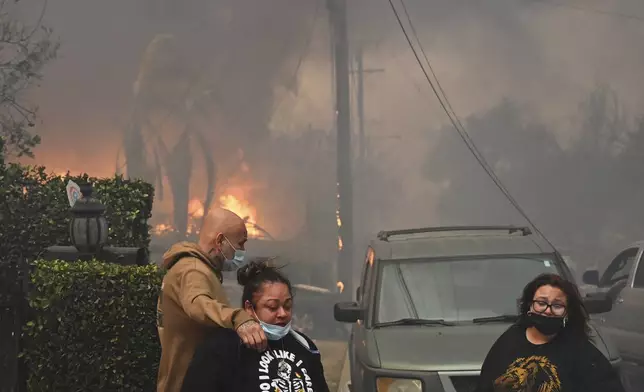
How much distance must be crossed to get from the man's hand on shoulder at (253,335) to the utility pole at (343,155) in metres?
18.5

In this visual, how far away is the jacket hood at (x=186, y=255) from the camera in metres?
2.88

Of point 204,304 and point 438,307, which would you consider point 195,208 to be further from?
point 204,304

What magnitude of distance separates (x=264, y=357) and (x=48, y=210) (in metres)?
4.69

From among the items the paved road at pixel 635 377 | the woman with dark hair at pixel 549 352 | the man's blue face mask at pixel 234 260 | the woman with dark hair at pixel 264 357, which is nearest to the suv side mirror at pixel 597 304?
the woman with dark hair at pixel 549 352

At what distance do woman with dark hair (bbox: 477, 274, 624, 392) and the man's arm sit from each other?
3.44ft

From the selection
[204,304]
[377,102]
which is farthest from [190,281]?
[377,102]

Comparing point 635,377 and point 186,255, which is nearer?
point 186,255

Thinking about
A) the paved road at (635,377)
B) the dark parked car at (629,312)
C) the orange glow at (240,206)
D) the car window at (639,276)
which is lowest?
the paved road at (635,377)

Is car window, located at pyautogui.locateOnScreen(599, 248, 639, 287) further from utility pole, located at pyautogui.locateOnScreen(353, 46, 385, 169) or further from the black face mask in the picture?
utility pole, located at pyautogui.locateOnScreen(353, 46, 385, 169)

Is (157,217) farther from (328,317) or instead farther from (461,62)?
(461,62)

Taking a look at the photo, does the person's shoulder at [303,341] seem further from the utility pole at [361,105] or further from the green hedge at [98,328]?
the utility pole at [361,105]

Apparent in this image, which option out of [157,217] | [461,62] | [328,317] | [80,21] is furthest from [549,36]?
[80,21]

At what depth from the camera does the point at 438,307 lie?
16.7 ft

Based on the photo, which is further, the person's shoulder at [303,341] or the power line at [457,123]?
the power line at [457,123]
